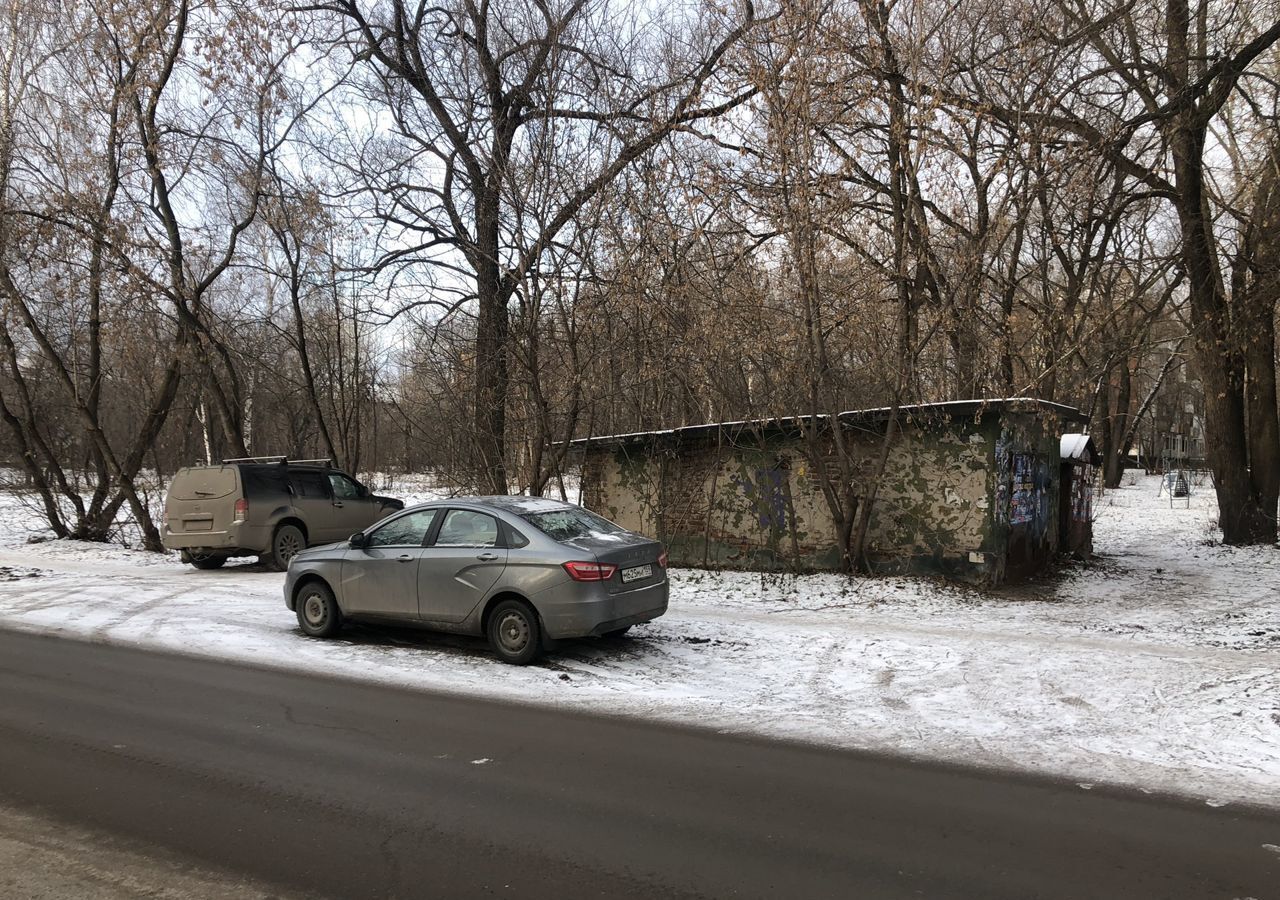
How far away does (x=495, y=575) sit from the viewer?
8.05 metres

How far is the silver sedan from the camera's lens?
7.78 metres

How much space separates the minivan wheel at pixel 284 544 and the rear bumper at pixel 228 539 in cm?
17

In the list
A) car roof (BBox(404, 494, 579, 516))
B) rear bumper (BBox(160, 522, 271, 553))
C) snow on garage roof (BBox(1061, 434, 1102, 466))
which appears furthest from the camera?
snow on garage roof (BBox(1061, 434, 1102, 466))

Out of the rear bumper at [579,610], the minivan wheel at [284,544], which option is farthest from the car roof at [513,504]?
the minivan wheel at [284,544]

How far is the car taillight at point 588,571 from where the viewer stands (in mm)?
7707

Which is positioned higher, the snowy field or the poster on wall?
the poster on wall

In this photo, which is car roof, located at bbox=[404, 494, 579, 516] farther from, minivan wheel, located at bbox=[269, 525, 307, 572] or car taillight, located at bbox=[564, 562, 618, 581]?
minivan wheel, located at bbox=[269, 525, 307, 572]

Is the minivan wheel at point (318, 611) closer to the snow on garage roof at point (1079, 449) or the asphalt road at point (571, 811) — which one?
the asphalt road at point (571, 811)

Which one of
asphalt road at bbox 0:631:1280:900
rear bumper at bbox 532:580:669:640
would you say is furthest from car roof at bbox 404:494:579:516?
asphalt road at bbox 0:631:1280:900

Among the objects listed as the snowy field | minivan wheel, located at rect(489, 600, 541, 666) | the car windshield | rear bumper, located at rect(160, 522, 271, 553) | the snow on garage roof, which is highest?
the snow on garage roof

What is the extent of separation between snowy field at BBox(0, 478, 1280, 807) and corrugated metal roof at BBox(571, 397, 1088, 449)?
7.84 feet

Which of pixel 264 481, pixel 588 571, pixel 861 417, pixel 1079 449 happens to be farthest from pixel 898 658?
pixel 264 481

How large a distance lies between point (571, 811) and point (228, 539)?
11.9 metres

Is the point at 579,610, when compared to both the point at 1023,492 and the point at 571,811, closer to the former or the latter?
the point at 571,811
